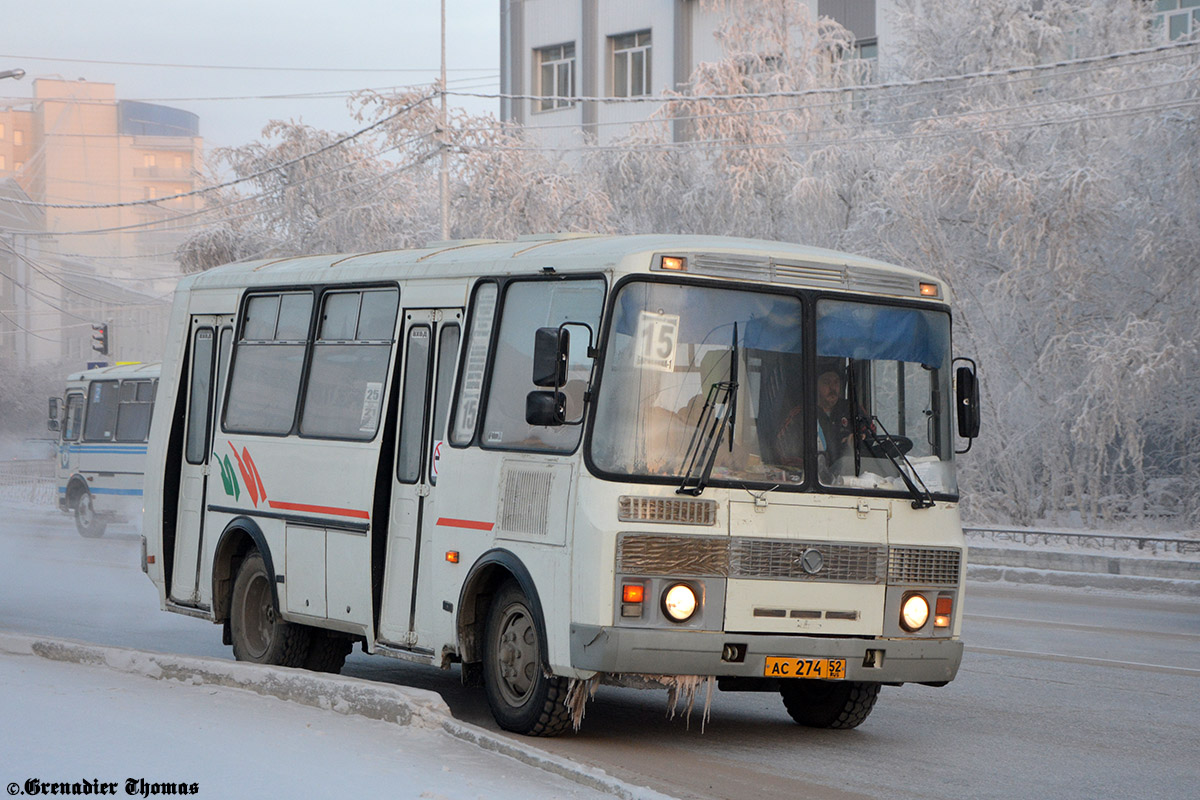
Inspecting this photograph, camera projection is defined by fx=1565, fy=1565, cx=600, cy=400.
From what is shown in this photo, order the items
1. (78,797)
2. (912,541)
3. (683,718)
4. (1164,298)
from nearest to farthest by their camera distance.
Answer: (78,797) → (912,541) → (683,718) → (1164,298)

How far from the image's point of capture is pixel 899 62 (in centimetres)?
3388

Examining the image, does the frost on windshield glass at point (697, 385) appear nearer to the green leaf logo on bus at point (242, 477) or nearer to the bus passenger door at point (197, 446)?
the green leaf logo on bus at point (242, 477)

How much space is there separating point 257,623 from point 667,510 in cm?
465

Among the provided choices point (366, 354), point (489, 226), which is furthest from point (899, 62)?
point (366, 354)

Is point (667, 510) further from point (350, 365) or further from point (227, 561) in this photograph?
point (227, 561)

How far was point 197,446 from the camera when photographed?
12.4 meters

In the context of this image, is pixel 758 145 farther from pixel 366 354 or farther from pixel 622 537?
pixel 622 537

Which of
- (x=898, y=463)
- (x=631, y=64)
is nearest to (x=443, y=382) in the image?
(x=898, y=463)

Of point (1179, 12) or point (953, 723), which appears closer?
point (953, 723)

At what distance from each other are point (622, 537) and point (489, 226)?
29187 mm

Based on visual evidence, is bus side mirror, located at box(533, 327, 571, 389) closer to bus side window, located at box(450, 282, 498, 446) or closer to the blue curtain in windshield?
bus side window, located at box(450, 282, 498, 446)

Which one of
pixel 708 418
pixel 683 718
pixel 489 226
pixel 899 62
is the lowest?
pixel 683 718

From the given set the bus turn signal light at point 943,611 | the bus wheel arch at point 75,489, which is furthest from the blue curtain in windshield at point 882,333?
the bus wheel arch at point 75,489

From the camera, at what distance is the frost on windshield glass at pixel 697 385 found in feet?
27.2
